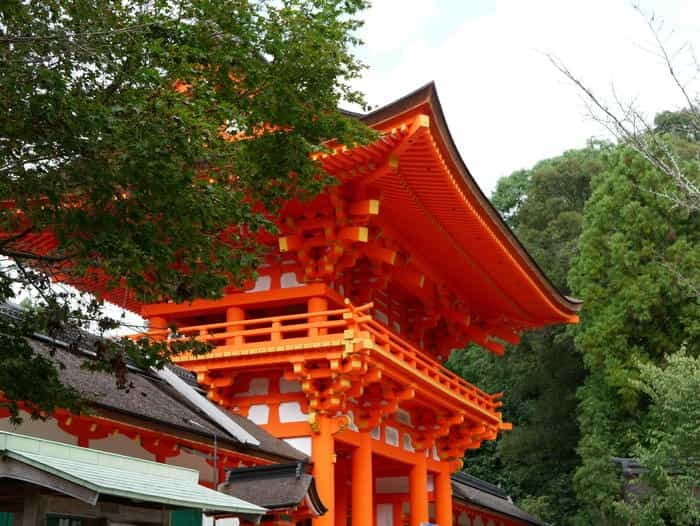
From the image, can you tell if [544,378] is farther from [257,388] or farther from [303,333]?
[257,388]

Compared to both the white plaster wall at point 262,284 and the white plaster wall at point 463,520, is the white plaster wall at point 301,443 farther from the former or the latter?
the white plaster wall at point 463,520

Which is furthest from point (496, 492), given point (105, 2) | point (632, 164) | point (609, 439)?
point (105, 2)

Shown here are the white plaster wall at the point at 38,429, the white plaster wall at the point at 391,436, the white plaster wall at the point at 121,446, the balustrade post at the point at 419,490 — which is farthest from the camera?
the balustrade post at the point at 419,490

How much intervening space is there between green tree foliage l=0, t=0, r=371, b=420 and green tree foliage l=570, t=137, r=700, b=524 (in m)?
20.6

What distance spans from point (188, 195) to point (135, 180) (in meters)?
0.47

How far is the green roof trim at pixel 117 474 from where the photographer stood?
6.04m

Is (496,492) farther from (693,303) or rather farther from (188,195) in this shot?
(188,195)

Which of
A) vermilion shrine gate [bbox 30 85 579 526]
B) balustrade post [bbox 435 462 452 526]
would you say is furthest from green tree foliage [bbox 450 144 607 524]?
vermilion shrine gate [bbox 30 85 579 526]

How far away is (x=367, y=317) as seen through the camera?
13.1 m

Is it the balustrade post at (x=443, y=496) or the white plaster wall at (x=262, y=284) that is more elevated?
the white plaster wall at (x=262, y=284)

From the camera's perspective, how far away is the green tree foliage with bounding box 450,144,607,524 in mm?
32438

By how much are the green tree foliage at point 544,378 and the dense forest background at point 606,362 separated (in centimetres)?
5

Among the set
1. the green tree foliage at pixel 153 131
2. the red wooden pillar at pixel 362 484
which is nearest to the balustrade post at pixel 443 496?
the red wooden pillar at pixel 362 484

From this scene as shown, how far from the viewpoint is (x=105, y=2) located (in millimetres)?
6617
